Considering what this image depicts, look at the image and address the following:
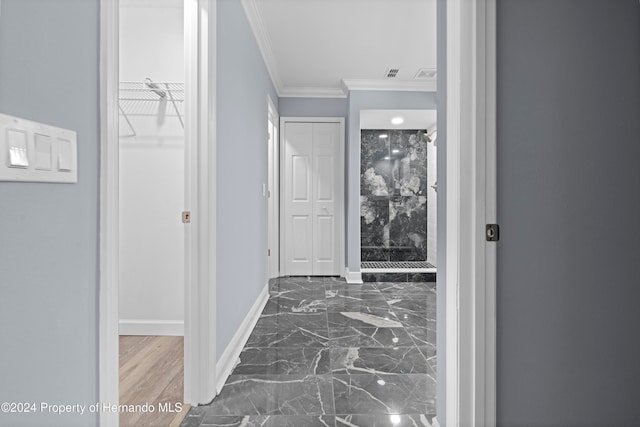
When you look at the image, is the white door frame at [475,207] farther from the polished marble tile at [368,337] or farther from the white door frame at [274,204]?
the white door frame at [274,204]

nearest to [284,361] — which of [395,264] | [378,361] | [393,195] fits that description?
[378,361]

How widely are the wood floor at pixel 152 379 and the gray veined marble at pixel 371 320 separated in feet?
4.36

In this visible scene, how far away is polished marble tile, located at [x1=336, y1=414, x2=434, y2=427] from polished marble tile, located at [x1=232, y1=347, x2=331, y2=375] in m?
0.47

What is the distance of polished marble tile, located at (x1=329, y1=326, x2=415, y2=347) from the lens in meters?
2.46

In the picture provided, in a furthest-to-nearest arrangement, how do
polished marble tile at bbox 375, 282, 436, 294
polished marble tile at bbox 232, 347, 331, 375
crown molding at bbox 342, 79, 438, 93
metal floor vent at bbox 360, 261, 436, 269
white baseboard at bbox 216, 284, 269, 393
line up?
metal floor vent at bbox 360, 261, 436, 269, crown molding at bbox 342, 79, 438, 93, polished marble tile at bbox 375, 282, 436, 294, polished marble tile at bbox 232, 347, 331, 375, white baseboard at bbox 216, 284, 269, 393

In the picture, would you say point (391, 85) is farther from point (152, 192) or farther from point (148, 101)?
point (152, 192)

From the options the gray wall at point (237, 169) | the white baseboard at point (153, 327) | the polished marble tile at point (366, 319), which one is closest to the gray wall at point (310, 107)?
the gray wall at point (237, 169)

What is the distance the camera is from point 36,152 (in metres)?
0.67

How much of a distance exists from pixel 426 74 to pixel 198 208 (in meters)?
3.62

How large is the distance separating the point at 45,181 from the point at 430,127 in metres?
5.53

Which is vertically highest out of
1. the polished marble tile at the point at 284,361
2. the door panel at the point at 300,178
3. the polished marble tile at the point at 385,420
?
the door panel at the point at 300,178

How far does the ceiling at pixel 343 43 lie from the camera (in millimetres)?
2832

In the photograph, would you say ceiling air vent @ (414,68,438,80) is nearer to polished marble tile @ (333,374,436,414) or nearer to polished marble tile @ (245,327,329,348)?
polished marble tile @ (245,327,329,348)

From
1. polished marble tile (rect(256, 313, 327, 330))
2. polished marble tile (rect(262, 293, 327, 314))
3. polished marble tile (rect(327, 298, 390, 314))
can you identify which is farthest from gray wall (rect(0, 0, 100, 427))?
polished marble tile (rect(327, 298, 390, 314))
